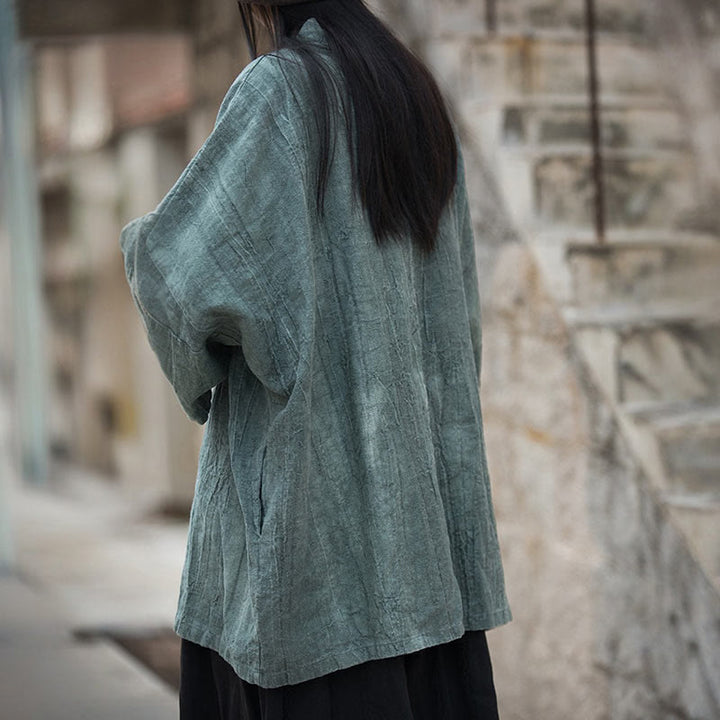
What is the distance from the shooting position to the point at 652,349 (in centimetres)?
307

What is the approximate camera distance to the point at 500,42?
3.60 metres

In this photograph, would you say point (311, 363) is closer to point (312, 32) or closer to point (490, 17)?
point (312, 32)

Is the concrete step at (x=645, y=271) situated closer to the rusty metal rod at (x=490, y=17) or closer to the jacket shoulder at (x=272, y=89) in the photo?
the rusty metal rod at (x=490, y=17)

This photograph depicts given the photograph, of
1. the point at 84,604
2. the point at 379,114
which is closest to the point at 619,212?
the point at 379,114

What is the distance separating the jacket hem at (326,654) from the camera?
1.72 meters

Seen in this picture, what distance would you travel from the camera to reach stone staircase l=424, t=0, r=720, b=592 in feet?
9.53

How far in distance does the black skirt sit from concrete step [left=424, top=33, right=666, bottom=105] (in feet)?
6.39

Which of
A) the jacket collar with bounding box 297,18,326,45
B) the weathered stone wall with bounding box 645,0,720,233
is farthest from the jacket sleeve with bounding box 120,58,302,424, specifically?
the weathered stone wall with bounding box 645,0,720,233

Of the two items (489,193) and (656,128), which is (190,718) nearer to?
(489,193)

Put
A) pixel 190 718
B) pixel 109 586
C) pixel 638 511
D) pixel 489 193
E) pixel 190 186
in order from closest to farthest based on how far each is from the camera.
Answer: pixel 190 186 < pixel 190 718 < pixel 638 511 < pixel 489 193 < pixel 109 586

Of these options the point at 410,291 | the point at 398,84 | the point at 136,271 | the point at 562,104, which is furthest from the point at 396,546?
the point at 562,104

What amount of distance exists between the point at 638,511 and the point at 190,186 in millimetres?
1567

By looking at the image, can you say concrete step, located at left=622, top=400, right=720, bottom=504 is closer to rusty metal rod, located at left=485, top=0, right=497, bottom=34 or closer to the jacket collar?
rusty metal rod, located at left=485, top=0, right=497, bottom=34

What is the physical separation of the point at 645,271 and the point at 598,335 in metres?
0.39
